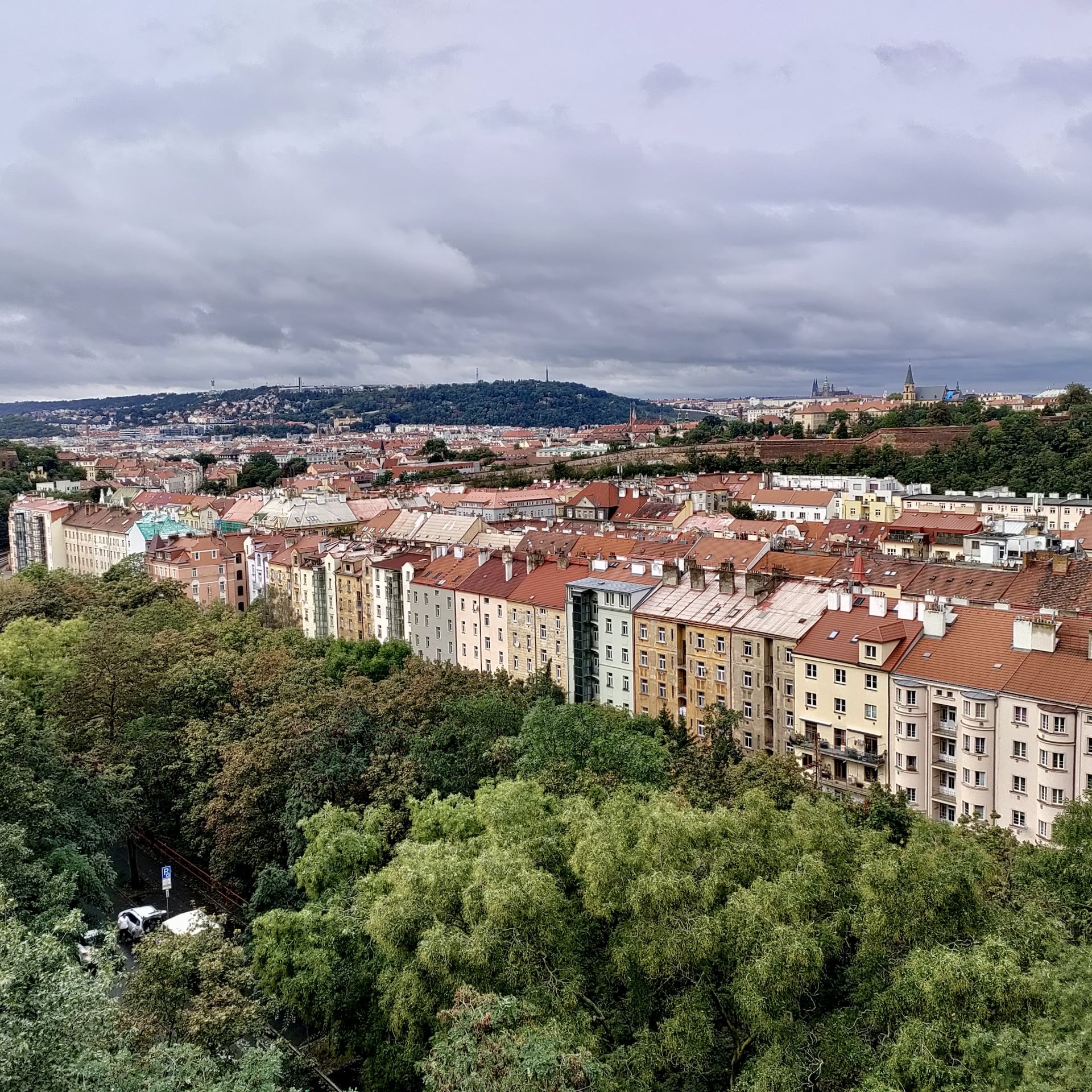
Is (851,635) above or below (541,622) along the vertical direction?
above

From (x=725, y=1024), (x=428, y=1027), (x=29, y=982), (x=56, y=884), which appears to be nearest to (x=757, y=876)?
(x=725, y=1024)

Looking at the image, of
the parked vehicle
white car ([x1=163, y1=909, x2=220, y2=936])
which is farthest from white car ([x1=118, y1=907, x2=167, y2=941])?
the parked vehicle

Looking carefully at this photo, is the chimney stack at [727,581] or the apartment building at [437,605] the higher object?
the chimney stack at [727,581]

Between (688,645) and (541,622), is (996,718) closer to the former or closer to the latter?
Answer: (688,645)

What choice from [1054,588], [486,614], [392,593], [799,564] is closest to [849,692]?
[1054,588]

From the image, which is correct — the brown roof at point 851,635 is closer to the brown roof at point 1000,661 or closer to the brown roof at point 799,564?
the brown roof at point 1000,661

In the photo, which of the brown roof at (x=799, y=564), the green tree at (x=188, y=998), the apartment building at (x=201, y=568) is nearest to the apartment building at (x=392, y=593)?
the apartment building at (x=201, y=568)
